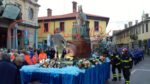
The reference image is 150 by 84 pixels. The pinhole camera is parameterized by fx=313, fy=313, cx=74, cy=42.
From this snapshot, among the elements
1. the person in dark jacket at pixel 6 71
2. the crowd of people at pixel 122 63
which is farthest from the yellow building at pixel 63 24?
the person in dark jacket at pixel 6 71

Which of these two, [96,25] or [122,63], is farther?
[96,25]

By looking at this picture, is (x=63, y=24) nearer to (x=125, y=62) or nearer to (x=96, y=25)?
(x=96, y=25)

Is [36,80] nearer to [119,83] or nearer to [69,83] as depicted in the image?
[69,83]

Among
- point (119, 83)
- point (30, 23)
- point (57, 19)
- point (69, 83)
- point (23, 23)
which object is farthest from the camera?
point (57, 19)

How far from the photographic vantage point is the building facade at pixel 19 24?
28703mm

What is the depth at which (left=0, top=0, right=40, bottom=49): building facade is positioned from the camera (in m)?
28.7

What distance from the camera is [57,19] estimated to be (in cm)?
4856

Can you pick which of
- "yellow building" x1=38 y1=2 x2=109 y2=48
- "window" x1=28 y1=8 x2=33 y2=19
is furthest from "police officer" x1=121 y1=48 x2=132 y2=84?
"yellow building" x1=38 y1=2 x2=109 y2=48

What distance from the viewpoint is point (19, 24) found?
Answer: 106ft

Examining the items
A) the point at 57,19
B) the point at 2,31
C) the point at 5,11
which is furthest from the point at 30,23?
the point at 57,19

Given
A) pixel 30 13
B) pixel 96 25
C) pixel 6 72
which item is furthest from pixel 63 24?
pixel 6 72

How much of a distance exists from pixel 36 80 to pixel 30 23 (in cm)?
2630

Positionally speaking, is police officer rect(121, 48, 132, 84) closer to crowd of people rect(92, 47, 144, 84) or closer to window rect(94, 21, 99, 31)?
crowd of people rect(92, 47, 144, 84)

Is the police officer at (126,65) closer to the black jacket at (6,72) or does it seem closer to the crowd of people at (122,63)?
the crowd of people at (122,63)
